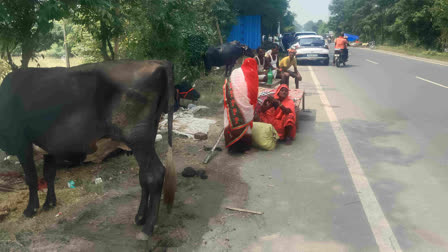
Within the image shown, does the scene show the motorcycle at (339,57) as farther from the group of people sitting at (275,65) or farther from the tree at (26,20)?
the tree at (26,20)

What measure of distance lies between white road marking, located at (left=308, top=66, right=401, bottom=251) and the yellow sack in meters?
1.15

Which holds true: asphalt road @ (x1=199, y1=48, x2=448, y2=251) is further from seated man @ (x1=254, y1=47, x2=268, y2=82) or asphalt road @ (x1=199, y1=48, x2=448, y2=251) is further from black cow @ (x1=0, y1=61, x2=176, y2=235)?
seated man @ (x1=254, y1=47, x2=268, y2=82)

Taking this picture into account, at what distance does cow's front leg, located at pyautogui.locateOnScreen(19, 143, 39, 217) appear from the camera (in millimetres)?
4125

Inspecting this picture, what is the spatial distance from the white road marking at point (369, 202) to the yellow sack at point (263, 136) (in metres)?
1.15

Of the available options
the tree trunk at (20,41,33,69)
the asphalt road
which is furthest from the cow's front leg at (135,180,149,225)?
the tree trunk at (20,41,33,69)

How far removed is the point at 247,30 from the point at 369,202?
2205 cm

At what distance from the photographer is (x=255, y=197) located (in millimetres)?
4656

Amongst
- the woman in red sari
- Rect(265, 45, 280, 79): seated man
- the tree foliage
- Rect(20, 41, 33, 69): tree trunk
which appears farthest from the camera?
the tree foliage

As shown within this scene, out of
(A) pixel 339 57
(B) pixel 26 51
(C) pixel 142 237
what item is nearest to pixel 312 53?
(A) pixel 339 57

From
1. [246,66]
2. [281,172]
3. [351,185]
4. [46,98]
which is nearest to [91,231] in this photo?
[46,98]

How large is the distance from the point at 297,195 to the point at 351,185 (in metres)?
0.77

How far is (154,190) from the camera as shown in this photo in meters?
3.82

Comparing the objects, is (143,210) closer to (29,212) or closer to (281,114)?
(29,212)

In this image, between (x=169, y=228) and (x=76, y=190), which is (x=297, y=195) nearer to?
(x=169, y=228)
